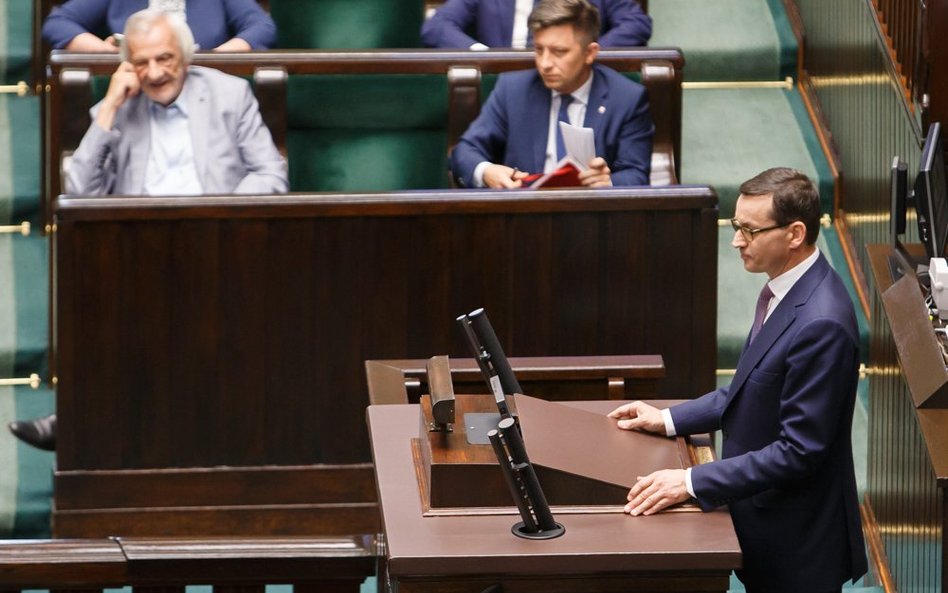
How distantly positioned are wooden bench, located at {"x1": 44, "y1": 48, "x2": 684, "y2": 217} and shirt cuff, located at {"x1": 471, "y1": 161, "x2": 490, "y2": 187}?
0.29 m

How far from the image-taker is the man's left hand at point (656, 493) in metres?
2.14

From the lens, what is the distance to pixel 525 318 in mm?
3637

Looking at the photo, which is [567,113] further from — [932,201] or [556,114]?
[932,201]

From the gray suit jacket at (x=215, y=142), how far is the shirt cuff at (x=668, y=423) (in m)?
1.81

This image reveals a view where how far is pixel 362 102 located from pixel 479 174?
1.84 feet

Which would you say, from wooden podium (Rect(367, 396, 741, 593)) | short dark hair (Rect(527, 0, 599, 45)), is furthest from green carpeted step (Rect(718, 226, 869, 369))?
wooden podium (Rect(367, 396, 741, 593))

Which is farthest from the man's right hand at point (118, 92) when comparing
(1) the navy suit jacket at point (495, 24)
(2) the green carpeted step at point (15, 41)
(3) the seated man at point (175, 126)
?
(2) the green carpeted step at point (15, 41)

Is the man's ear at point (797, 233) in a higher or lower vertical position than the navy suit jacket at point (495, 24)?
lower

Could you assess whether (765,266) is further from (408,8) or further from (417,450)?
(408,8)

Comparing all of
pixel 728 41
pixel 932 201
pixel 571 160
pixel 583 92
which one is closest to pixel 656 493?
pixel 932 201

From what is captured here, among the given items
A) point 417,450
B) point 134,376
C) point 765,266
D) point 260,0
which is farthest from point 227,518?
point 260,0

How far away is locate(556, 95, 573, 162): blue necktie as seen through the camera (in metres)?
4.18

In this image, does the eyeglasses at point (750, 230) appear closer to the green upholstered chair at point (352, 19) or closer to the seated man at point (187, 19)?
the seated man at point (187, 19)

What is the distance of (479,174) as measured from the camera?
4.06m
